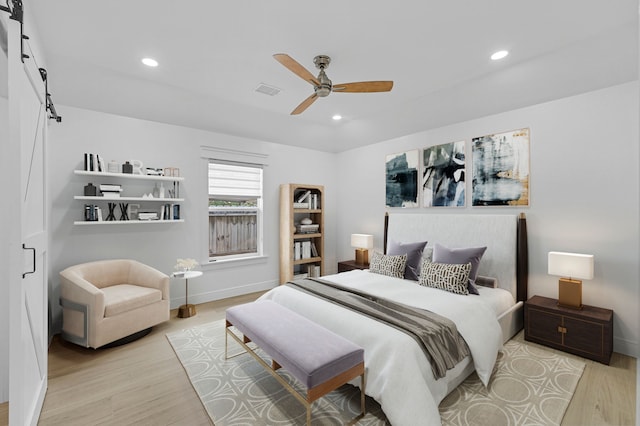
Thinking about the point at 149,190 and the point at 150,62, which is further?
the point at 149,190

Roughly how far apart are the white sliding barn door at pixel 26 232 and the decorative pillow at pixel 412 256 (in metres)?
3.38

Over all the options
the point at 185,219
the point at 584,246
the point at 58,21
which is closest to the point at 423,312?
the point at 584,246

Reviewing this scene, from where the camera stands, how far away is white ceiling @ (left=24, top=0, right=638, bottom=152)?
7.06ft

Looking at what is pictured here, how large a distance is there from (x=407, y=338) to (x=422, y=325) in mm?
240

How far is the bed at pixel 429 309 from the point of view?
6.05ft

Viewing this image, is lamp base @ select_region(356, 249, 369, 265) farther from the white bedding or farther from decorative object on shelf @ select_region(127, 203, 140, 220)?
decorative object on shelf @ select_region(127, 203, 140, 220)

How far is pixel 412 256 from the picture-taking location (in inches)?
147

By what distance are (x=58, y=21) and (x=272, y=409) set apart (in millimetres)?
3331

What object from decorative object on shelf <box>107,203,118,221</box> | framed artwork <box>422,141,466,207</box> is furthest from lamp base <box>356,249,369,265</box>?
decorative object on shelf <box>107,203,118,221</box>

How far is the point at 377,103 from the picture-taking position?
3963mm

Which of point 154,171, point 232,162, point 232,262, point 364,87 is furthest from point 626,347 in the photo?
point 154,171

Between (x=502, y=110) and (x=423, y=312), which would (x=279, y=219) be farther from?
(x=502, y=110)

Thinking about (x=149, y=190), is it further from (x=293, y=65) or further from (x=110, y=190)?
(x=293, y=65)

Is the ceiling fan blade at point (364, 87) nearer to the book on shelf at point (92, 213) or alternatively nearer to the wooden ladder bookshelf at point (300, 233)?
the wooden ladder bookshelf at point (300, 233)
